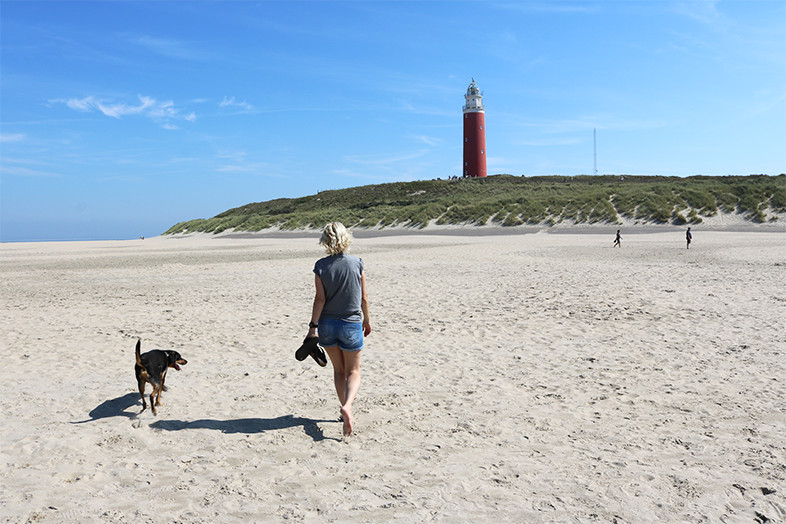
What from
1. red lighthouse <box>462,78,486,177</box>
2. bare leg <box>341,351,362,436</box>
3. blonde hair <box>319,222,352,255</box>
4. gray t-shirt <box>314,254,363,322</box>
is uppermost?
red lighthouse <box>462,78,486,177</box>

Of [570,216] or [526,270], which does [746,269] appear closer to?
[526,270]

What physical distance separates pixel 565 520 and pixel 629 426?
1.80 m

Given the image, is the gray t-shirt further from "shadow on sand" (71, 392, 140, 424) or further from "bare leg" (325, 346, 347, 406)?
"shadow on sand" (71, 392, 140, 424)

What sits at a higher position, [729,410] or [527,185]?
[527,185]

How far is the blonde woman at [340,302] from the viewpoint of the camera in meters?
4.65

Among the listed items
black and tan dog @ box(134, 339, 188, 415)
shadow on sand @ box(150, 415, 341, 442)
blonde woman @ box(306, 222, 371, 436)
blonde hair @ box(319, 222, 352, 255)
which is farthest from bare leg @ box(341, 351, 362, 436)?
black and tan dog @ box(134, 339, 188, 415)

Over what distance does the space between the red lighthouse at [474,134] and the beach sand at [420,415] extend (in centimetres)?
6235

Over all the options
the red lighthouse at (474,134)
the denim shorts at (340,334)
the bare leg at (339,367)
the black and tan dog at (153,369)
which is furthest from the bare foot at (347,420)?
the red lighthouse at (474,134)

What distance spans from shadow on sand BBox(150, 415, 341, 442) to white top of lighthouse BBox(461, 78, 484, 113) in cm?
6976

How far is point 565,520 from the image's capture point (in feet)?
11.6

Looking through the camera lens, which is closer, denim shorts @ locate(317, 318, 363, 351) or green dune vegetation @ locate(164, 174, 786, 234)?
denim shorts @ locate(317, 318, 363, 351)

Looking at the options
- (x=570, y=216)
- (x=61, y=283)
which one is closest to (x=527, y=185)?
(x=570, y=216)

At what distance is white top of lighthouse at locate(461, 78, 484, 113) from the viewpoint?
71500mm

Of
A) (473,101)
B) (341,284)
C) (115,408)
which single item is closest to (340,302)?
(341,284)
